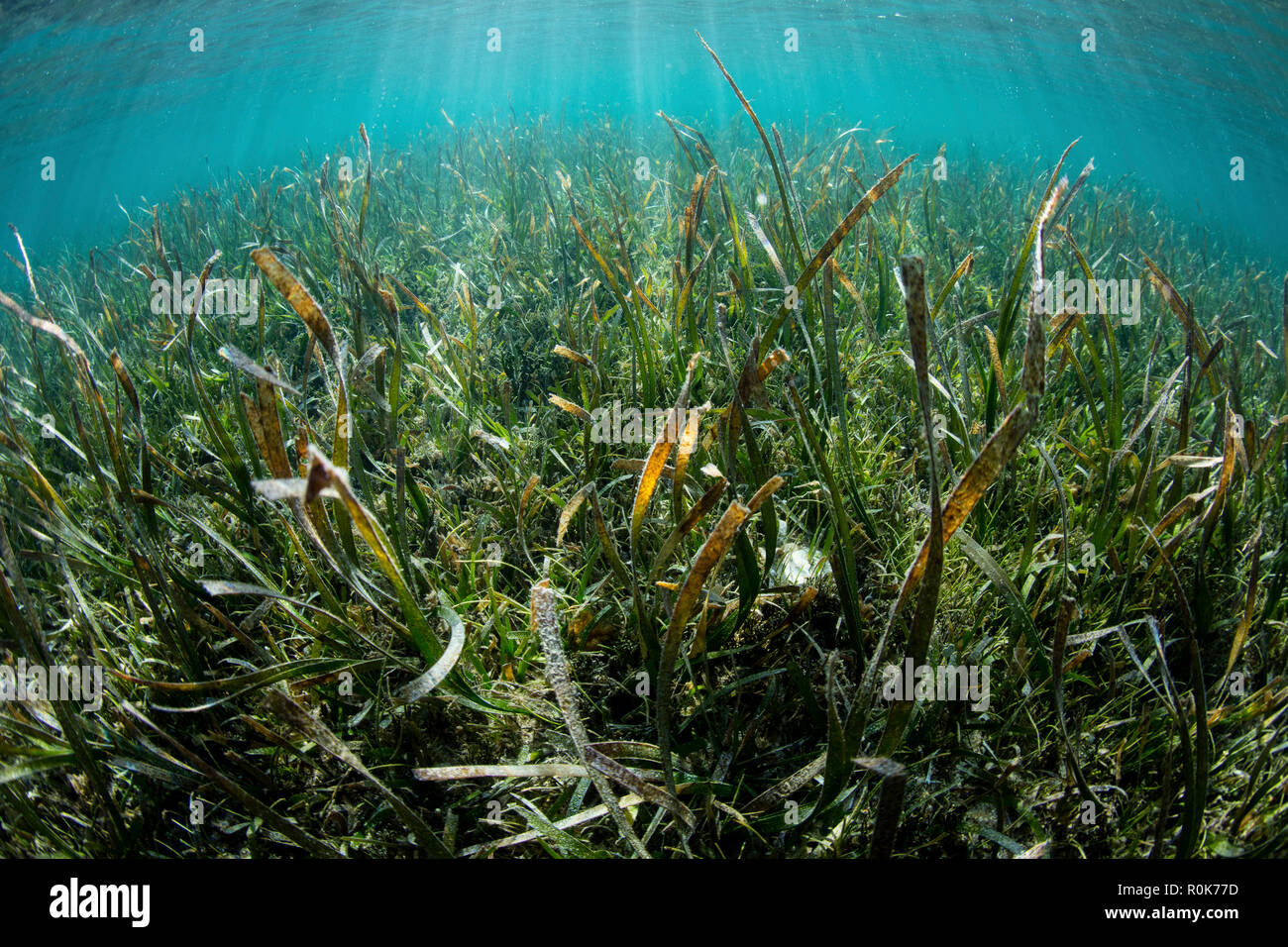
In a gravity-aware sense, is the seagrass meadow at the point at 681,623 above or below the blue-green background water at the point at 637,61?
below

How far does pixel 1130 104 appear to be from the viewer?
1576 inches

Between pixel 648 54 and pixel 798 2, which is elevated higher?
pixel 648 54

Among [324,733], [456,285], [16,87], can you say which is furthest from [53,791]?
[16,87]

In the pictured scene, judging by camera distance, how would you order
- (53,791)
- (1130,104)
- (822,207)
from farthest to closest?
(1130,104), (822,207), (53,791)

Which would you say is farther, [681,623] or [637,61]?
[637,61]

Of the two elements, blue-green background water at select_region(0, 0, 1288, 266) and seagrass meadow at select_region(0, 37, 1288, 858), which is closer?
seagrass meadow at select_region(0, 37, 1288, 858)

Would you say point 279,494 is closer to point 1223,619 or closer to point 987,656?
point 987,656

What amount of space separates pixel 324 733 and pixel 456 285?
323 cm

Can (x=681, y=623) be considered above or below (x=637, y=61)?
below

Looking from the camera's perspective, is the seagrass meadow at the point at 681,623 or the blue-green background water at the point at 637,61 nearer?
the seagrass meadow at the point at 681,623

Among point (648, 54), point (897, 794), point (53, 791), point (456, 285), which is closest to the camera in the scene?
point (897, 794)

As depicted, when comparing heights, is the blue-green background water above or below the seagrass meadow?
above
